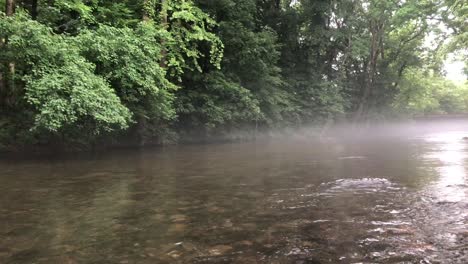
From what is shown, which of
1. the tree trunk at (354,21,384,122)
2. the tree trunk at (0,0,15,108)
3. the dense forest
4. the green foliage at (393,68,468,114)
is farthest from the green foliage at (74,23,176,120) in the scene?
the green foliage at (393,68,468,114)

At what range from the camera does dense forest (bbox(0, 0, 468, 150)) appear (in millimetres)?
13797

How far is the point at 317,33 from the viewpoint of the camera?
3469 centimetres

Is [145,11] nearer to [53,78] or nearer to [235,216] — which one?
[53,78]

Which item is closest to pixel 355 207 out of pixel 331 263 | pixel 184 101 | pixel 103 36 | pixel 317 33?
pixel 331 263

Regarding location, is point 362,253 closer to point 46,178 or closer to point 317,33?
point 46,178

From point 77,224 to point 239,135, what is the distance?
23723mm

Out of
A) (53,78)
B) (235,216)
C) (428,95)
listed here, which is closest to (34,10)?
(53,78)

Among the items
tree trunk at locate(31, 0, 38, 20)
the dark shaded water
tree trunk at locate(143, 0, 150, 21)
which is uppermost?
tree trunk at locate(143, 0, 150, 21)

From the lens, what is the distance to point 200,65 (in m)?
27.9

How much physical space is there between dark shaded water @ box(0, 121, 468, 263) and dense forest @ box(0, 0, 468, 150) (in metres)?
4.10

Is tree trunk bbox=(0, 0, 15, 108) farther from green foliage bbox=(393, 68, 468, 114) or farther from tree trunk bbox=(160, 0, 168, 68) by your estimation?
green foliage bbox=(393, 68, 468, 114)

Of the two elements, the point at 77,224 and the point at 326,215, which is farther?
the point at 326,215

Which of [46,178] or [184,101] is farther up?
[184,101]

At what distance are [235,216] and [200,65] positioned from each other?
22.4m
